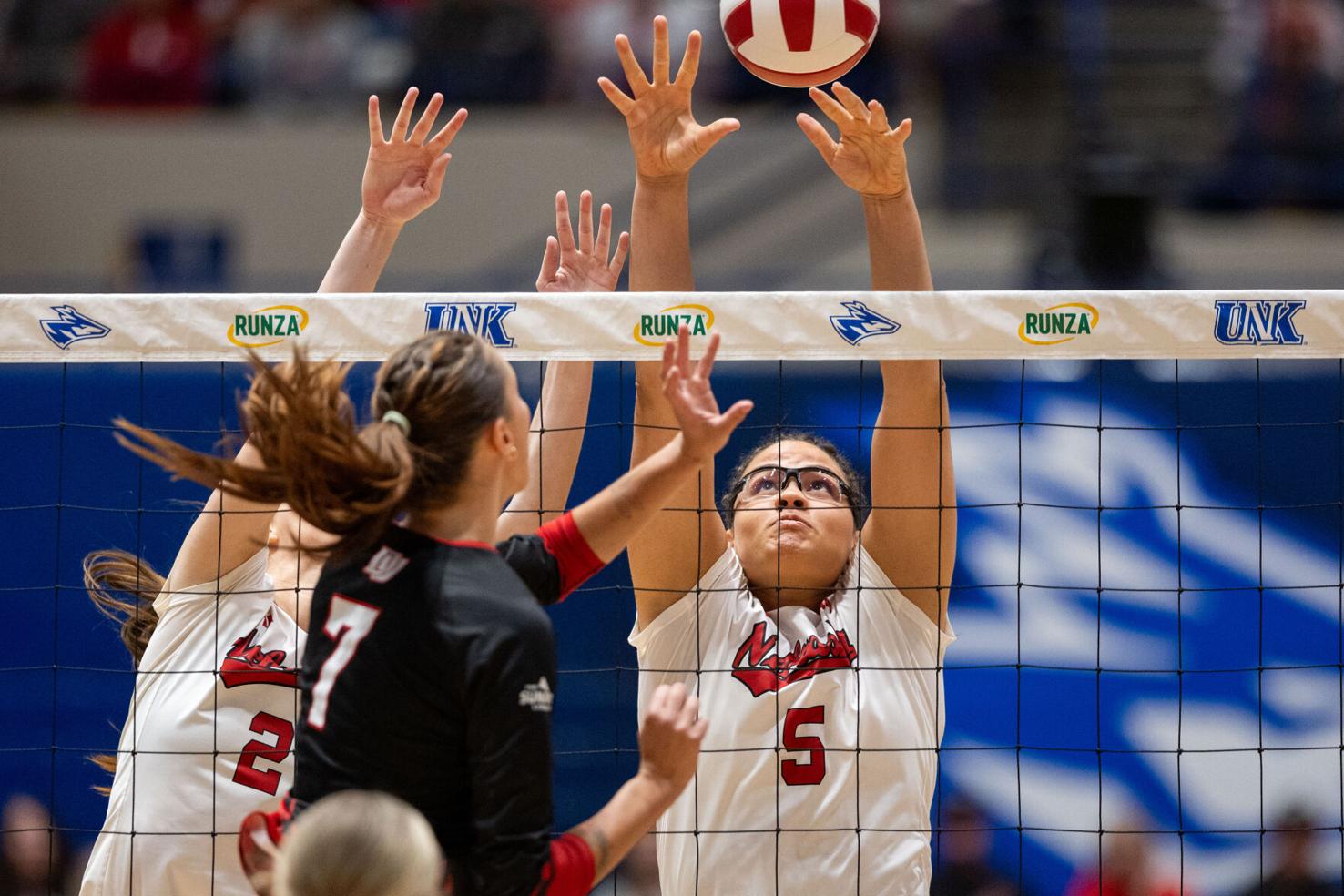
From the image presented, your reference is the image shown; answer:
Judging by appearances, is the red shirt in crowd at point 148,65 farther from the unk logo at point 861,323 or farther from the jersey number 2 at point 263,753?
the unk logo at point 861,323

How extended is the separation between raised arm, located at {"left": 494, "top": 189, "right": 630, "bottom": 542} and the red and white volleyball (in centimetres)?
61

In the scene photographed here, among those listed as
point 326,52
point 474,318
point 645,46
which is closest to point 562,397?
point 474,318

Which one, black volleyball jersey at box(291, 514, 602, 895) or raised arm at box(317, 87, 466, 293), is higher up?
raised arm at box(317, 87, 466, 293)

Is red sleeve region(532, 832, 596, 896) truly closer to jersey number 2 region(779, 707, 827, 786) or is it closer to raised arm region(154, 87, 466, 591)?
jersey number 2 region(779, 707, 827, 786)

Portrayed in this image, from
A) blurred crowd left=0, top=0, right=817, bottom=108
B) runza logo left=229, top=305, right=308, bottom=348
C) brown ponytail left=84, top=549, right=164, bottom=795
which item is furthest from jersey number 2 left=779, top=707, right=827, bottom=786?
blurred crowd left=0, top=0, right=817, bottom=108

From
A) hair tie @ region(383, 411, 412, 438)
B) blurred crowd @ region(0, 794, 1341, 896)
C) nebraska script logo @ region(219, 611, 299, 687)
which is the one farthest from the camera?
blurred crowd @ region(0, 794, 1341, 896)

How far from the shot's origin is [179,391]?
7070 millimetres

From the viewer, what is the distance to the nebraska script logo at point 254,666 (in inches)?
141

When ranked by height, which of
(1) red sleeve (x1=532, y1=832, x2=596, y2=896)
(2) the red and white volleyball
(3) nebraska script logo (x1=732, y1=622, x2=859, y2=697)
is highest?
(2) the red and white volleyball

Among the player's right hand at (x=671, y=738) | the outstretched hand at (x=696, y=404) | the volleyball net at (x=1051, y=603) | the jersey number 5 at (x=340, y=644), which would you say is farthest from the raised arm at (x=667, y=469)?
the volleyball net at (x=1051, y=603)

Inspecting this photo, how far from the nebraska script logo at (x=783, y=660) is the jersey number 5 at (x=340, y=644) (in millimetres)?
1200

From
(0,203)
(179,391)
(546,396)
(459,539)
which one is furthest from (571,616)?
(0,203)

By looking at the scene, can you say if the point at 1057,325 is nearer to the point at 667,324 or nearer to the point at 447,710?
the point at 667,324

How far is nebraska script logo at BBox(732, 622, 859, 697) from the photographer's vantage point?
3.53m
